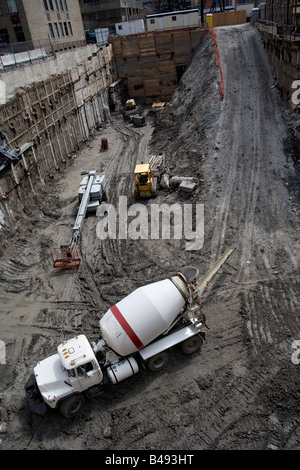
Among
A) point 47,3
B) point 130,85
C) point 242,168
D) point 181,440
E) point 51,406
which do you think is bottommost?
point 181,440

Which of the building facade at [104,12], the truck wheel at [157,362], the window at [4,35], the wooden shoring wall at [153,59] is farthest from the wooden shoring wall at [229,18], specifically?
the truck wheel at [157,362]

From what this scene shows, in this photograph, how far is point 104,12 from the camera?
63.9 metres

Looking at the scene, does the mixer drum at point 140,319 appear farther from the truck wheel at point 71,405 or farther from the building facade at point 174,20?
the building facade at point 174,20

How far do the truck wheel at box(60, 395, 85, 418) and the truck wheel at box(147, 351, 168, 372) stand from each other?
2.26m

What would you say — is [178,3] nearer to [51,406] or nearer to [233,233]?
[233,233]

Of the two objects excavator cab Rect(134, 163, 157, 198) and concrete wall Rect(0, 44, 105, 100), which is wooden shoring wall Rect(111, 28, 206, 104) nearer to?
concrete wall Rect(0, 44, 105, 100)

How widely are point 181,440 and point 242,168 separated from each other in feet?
48.2

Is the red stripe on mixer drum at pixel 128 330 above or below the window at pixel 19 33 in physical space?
below

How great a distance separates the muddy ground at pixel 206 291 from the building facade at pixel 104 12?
46.3m

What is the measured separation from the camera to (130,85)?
134 ft

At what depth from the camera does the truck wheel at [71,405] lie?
1005cm

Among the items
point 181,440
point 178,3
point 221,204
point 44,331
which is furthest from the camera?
point 178,3

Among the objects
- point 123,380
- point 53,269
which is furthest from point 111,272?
point 123,380

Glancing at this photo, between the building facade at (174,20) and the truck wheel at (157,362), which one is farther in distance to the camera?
the building facade at (174,20)
